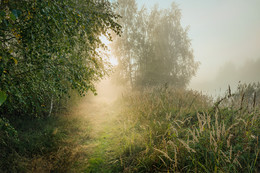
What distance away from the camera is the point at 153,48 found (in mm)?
19891

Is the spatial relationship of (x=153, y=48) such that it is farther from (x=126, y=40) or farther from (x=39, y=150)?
(x=39, y=150)

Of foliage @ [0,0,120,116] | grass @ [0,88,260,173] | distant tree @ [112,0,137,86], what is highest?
distant tree @ [112,0,137,86]

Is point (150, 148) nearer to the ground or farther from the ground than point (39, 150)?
nearer to the ground

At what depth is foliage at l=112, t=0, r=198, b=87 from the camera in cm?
1725

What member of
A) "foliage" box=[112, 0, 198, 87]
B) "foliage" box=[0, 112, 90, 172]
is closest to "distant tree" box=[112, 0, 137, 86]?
"foliage" box=[112, 0, 198, 87]

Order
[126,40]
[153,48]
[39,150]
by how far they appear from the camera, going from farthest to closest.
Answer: [153,48] < [126,40] < [39,150]

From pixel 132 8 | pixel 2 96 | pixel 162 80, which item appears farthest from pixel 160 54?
pixel 2 96

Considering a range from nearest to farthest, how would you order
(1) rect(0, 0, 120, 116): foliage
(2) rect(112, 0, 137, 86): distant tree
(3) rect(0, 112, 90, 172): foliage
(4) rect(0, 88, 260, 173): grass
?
(4) rect(0, 88, 260, 173): grass → (1) rect(0, 0, 120, 116): foliage → (3) rect(0, 112, 90, 172): foliage → (2) rect(112, 0, 137, 86): distant tree

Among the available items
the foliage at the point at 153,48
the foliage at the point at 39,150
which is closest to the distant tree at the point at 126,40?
the foliage at the point at 153,48

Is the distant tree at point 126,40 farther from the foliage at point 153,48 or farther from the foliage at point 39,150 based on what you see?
the foliage at point 39,150

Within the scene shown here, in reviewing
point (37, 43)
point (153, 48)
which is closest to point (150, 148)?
point (37, 43)

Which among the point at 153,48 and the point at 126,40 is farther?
the point at 153,48

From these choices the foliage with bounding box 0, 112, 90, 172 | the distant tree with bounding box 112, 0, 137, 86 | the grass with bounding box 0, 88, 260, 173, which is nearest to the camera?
the grass with bounding box 0, 88, 260, 173

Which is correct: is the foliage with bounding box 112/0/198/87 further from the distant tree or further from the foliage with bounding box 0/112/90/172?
the foliage with bounding box 0/112/90/172
